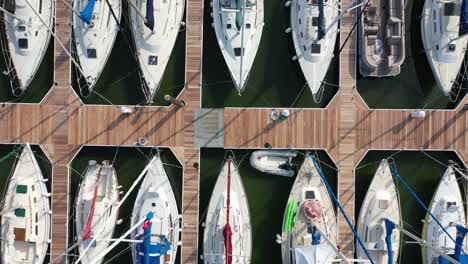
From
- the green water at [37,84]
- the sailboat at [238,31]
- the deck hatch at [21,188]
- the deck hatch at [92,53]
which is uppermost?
the sailboat at [238,31]

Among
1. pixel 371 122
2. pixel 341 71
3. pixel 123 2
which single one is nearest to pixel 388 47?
pixel 341 71

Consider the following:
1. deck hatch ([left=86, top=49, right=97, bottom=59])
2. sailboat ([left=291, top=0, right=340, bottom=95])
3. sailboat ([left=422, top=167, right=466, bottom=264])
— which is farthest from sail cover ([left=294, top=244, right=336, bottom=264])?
deck hatch ([left=86, top=49, right=97, bottom=59])

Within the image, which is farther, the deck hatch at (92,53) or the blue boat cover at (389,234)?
the deck hatch at (92,53)

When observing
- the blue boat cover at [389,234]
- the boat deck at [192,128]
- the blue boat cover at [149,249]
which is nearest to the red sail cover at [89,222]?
the boat deck at [192,128]

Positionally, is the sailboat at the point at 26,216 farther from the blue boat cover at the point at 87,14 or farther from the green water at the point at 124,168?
the blue boat cover at the point at 87,14

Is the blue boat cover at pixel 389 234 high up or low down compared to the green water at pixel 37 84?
down

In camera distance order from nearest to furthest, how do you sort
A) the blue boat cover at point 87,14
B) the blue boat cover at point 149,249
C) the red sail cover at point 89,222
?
the blue boat cover at point 87,14 → the blue boat cover at point 149,249 → the red sail cover at point 89,222

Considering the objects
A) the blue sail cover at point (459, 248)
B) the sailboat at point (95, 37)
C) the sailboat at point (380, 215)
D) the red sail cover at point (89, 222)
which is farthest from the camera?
the sailboat at point (95, 37)
